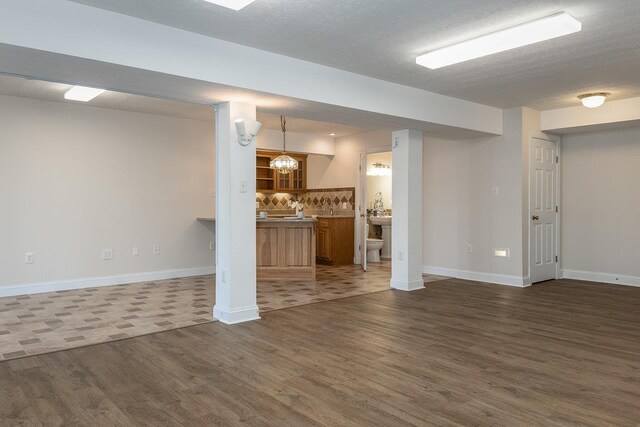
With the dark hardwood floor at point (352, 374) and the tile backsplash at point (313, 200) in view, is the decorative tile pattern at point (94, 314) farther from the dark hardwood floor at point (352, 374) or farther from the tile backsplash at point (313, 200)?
the tile backsplash at point (313, 200)

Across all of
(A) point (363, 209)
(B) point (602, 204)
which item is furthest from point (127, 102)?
(B) point (602, 204)

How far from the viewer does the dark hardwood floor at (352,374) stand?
2561mm

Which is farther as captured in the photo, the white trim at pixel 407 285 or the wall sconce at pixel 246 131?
the white trim at pixel 407 285

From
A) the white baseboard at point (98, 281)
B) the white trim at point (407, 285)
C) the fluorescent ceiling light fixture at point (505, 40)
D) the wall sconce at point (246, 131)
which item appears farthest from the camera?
the white trim at point (407, 285)

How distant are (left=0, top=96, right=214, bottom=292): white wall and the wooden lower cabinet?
2188 mm

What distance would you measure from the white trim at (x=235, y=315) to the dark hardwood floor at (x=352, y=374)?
0.46 feet

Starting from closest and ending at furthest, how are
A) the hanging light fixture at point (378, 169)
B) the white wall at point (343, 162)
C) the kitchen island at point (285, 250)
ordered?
the kitchen island at point (285, 250)
the white wall at point (343, 162)
the hanging light fixture at point (378, 169)

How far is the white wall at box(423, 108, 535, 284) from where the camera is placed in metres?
6.62

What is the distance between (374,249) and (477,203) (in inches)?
107

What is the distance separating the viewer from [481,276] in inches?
277

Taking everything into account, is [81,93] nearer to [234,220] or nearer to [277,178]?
[234,220]

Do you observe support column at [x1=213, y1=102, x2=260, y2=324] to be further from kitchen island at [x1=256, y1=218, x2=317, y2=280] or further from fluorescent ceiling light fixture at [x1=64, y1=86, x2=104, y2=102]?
kitchen island at [x1=256, y1=218, x2=317, y2=280]

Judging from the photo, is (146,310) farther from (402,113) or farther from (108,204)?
(402,113)

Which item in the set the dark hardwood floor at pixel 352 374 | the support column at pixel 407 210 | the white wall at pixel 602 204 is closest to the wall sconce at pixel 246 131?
the dark hardwood floor at pixel 352 374
